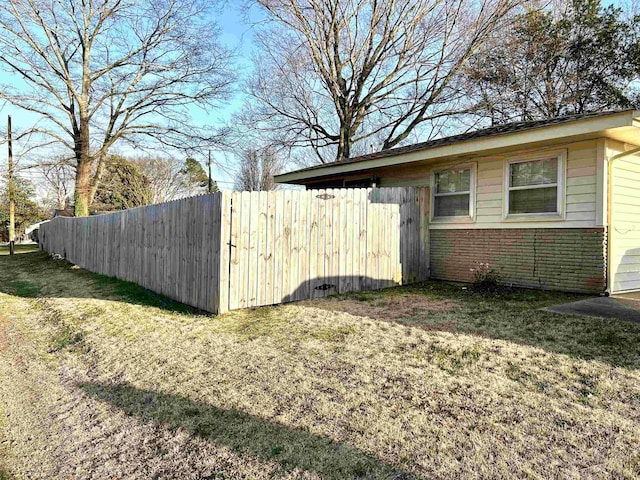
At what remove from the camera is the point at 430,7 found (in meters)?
16.3

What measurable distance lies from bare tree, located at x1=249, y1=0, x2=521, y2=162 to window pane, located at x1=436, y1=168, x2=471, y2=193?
34.9 ft

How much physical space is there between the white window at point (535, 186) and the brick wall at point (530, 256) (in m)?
0.42

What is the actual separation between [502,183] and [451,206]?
126cm

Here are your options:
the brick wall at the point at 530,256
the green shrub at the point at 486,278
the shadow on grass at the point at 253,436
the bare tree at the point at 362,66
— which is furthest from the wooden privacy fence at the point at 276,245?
the bare tree at the point at 362,66

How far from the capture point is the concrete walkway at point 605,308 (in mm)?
5287

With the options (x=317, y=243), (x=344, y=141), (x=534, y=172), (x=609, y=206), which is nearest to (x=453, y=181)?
(x=534, y=172)

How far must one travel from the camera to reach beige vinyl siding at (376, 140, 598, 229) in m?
6.82

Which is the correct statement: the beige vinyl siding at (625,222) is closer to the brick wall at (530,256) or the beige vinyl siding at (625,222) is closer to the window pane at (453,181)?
the brick wall at (530,256)

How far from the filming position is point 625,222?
718 centimetres

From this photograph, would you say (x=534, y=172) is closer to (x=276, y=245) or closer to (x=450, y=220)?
(x=450, y=220)

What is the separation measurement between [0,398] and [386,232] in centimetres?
632

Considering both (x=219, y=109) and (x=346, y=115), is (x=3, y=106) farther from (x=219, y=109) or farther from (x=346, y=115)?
(x=346, y=115)

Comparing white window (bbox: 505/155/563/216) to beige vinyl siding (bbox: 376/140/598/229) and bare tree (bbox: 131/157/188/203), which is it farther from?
bare tree (bbox: 131/157/188/203)

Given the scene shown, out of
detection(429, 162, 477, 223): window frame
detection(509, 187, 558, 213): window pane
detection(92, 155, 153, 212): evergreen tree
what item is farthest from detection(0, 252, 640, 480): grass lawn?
detection(92, 155, 153, 212): evergreen tree
